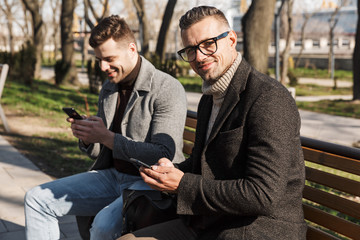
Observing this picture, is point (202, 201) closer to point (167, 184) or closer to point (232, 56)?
point (167, 184)

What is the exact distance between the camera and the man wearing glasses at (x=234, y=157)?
1.97m

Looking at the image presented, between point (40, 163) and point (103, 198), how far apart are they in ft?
11.6

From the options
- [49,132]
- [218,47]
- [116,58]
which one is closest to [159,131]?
[116,58]

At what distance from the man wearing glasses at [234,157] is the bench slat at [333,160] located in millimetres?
378

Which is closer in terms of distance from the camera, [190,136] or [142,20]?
[190,136]

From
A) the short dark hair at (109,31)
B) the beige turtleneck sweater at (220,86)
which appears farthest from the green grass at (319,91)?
the beige turtleneck sweater at (220,86)

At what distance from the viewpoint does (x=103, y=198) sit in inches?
121

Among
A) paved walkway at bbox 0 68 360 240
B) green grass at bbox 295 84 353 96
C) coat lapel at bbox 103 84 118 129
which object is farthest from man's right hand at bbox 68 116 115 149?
green grass at bbox 295 84 353 96

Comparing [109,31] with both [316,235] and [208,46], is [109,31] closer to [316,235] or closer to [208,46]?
[208,46]

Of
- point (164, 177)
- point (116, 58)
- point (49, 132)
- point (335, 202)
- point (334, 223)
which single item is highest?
point (116, 58)

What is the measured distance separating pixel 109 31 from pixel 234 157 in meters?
1.26

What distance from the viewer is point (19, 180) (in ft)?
17.8

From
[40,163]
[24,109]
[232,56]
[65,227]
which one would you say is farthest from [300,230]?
[24,109]

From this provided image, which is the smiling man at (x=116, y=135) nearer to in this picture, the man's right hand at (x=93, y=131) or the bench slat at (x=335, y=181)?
the man's right hand at (x=93, y=131)
